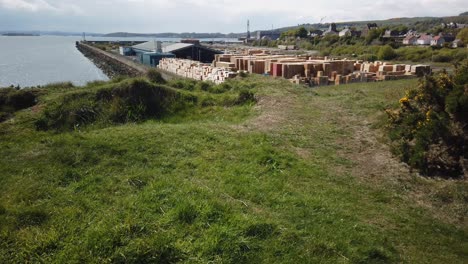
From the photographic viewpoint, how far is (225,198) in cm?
456

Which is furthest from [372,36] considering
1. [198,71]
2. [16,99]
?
[16,99]

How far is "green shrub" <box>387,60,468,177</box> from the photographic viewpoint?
5973 millimetres

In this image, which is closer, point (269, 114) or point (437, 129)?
point (437, 129)

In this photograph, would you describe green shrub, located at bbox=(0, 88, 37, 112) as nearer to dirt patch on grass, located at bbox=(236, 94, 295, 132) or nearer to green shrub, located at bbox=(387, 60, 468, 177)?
dirt patch on grass, located at bbox=(236, 94, 295, 132)

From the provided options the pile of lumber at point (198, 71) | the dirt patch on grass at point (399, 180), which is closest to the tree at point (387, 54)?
the pile of lumber at point (198, 71)

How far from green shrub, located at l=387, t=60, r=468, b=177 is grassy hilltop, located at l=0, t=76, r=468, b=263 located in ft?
1.23

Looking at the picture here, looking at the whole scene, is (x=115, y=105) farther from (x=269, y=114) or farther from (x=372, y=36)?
(x=372, y=36)

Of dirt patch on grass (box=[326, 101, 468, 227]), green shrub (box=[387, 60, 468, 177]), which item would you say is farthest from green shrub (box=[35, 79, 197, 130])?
green shrub (box=[387, 60, 468, 177])

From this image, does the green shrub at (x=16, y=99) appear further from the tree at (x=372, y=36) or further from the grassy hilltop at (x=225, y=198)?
the tree at (x=372, y=36)

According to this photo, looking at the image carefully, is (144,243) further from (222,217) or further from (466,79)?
(466,79)

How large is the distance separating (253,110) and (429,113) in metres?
4.84

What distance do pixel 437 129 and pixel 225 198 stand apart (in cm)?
424

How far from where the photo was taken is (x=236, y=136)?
750 cm

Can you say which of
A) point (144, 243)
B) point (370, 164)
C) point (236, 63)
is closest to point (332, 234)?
point (144, 243)
